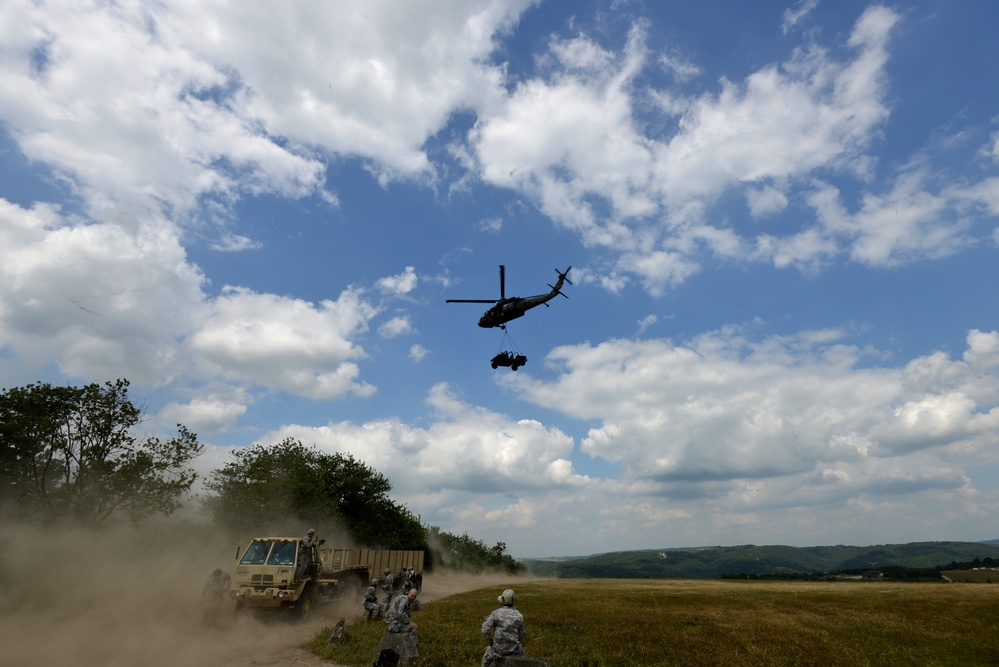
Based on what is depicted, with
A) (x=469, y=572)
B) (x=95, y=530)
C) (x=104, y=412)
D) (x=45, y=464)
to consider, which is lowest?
(x=469, y=572)

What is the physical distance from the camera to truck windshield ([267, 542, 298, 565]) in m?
19.0

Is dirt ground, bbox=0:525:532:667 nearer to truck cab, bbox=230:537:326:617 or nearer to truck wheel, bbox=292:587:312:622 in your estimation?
truck wheel, bbox=292:587:312:622

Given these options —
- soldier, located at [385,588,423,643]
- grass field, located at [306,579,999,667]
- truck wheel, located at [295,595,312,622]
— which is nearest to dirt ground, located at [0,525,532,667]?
truck wheel, located at [295,595,312,622]

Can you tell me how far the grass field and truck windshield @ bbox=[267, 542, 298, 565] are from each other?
3316 millimetres

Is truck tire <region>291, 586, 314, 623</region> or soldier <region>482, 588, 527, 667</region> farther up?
soldier <region>482, 588, 527, 667</region>

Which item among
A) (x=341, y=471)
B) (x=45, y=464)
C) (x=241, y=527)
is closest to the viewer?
(x=45, y=464)

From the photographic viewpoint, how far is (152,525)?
95.5 feet

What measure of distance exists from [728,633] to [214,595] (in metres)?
17.4

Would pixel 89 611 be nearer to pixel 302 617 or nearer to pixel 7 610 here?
pixel 7 610

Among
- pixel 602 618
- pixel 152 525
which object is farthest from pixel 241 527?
pixel 602 618

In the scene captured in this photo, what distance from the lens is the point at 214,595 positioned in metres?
18.1

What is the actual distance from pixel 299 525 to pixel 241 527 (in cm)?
500

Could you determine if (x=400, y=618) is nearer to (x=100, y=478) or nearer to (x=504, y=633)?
(x=504, y=633)

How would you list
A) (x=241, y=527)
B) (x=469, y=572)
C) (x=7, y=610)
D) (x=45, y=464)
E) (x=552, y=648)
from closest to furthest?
(x=552, y=648) < (x=7, y=610) < (x=45, y=464) < (x=241, y=527) < (x=469, y=572)
